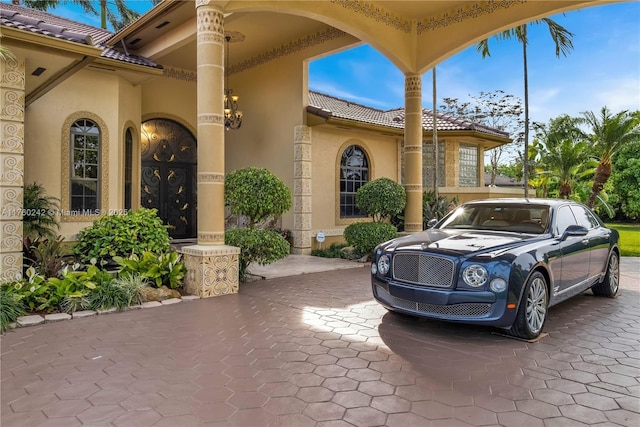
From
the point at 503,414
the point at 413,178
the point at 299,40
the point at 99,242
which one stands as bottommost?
the point at 503,414

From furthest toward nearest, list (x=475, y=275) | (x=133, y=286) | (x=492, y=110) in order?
1. (x=492, y=110)
2. (x=133, y=286)
3. (x=475, y=275)

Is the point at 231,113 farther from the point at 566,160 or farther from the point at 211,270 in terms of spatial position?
the point at 566,160

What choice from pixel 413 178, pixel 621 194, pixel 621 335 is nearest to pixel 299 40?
pixel 413 178

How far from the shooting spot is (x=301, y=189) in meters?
12.0

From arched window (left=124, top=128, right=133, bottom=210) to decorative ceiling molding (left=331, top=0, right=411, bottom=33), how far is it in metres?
6.00

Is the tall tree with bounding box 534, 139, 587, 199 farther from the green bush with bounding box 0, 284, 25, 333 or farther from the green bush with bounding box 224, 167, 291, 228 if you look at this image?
the green bush with bounding box 0, 284, 25, 333

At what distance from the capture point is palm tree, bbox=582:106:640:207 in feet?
59.3

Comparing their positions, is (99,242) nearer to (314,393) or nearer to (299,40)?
(314,393)

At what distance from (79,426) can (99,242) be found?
493 centimetres

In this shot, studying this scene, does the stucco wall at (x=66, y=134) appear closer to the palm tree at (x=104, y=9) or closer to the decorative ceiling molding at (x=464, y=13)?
the decorative ceiling molding at (x=464, y=13)

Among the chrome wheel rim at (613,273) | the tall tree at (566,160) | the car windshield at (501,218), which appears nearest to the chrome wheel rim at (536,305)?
the car windshield at (501,218)

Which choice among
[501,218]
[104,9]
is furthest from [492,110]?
[104,9]

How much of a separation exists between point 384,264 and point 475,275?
3.71 feet

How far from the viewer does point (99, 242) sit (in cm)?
718
